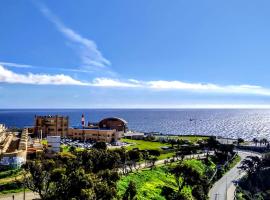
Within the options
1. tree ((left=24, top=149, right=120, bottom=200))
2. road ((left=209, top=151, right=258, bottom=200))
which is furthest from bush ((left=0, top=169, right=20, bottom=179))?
road ((left=209, top=151, right=258, bottom=200))

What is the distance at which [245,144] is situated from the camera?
6673 inches

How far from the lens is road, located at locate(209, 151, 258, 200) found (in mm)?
84312

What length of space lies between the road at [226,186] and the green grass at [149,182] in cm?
1001

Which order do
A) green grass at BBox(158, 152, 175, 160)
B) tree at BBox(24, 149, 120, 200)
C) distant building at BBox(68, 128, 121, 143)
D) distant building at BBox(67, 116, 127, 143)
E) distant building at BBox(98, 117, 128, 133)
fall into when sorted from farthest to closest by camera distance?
distant building at BBox(98, 117, 128, 133)
distant building at BBox(67, 116, 127, 143)
distant building at BBox(68, 128, 121, 143)
green grass at BBox(158, 152, 175, 160)
tree at BBox(24, 149, 120, 200)

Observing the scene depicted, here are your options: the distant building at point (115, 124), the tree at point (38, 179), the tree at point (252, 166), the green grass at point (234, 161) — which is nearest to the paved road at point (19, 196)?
the tree at point (38, 179)

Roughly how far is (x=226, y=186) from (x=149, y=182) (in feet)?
68.8

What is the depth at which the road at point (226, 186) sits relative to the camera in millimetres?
84312

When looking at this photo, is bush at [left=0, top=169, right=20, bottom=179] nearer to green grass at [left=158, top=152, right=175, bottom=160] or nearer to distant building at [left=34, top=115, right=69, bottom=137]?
green grass at [left=158, top=152, right=175, bottom=160]

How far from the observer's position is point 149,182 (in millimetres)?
85812

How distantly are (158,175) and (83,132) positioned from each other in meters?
69.8

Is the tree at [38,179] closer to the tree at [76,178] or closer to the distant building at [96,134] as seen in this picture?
the tree at [76,178]

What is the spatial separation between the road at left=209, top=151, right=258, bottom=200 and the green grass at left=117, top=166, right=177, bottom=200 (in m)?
10.0

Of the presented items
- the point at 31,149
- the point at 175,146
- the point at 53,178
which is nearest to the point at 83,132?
the point at 175,146

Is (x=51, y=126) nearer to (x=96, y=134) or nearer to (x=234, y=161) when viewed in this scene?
(x=96, y=134)
